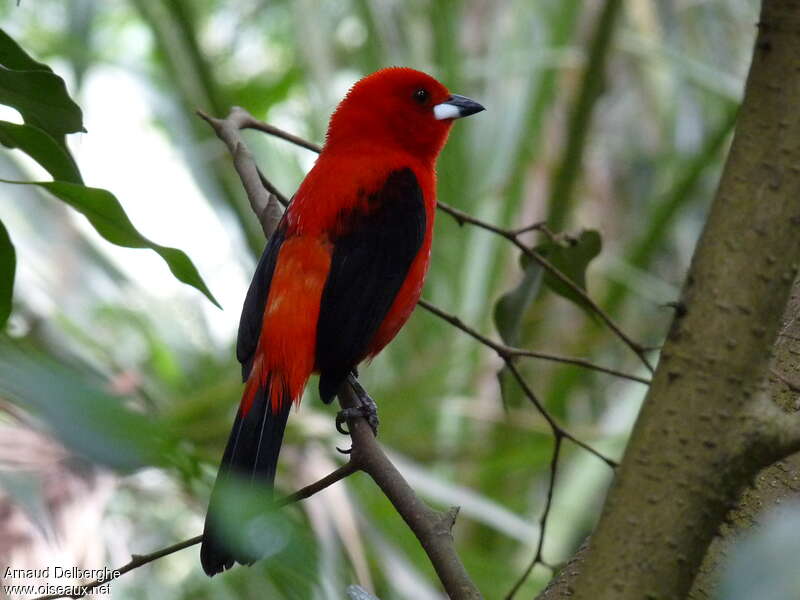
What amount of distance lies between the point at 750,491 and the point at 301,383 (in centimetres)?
118

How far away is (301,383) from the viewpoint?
257 cm

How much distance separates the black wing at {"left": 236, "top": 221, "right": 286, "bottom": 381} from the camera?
2.66m

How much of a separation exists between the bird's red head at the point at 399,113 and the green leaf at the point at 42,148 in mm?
1664

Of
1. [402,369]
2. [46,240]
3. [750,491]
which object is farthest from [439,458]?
[750,491]

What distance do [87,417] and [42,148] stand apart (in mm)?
1106

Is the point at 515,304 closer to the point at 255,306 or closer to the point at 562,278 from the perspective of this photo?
the point at 562,278

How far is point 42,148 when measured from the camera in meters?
1.75

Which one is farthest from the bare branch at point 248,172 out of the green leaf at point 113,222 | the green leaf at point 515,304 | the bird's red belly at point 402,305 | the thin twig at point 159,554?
the thin twig at point 159,554

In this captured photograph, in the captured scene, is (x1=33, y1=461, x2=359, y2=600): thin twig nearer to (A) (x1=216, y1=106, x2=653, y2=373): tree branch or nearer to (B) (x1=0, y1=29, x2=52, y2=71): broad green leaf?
(A) (x1=216, y1=106, x2=653, y2=373): tree branch

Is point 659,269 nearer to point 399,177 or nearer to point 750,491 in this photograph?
point 399,177

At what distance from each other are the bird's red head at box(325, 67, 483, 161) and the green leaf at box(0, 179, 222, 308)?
5.74ft

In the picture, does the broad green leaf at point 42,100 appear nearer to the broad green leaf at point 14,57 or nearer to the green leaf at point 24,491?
the broad green leaf at point 14,57

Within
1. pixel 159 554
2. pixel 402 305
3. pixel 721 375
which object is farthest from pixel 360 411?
pixel 721 375

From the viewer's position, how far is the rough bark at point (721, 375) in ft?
3.75
